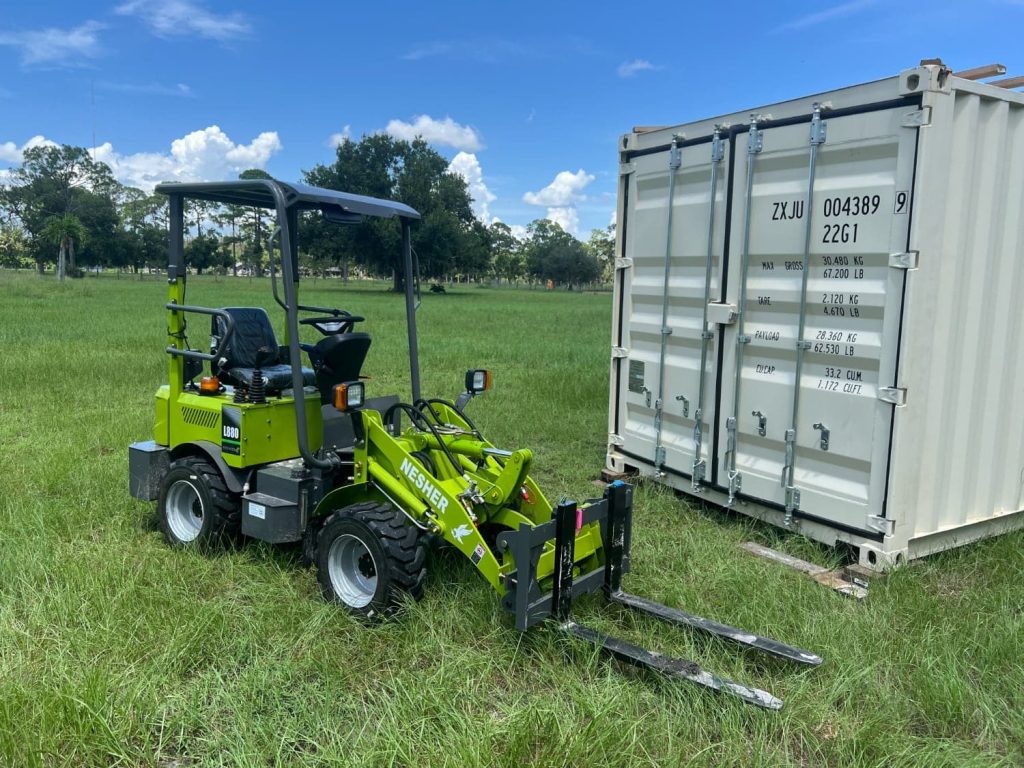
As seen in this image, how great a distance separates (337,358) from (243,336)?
1.09 m

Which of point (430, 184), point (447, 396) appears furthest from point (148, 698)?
point (430, 184)

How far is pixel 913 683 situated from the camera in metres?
3.58

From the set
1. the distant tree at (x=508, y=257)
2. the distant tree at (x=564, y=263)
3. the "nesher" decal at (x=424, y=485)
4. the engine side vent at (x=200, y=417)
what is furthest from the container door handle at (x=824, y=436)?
the distant tree at (x=508, y=257)

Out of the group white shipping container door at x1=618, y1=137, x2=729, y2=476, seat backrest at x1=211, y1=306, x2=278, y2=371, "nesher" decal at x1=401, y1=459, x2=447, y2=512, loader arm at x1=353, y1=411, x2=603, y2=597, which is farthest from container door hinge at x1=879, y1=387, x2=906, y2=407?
seat backrest at x1=211, y1=306, x2=278, y2=371

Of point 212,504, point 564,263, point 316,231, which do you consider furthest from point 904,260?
point 564,263

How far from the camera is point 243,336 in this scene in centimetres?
549

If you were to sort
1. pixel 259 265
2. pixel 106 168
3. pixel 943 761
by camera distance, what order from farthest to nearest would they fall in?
pixel 259 265
pixel 106 168
pixel 943 761

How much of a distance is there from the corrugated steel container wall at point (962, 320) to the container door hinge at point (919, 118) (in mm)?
35

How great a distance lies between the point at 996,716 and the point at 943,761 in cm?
56

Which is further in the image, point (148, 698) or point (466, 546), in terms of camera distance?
point (466, 546)

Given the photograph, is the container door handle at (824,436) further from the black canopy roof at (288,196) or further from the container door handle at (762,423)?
the black canopy roof at (288,196)

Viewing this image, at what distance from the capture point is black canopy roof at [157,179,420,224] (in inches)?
178

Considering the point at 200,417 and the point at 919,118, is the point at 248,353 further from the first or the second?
the point at 919,118

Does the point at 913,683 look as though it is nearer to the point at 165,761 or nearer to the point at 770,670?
the point at 770,670
